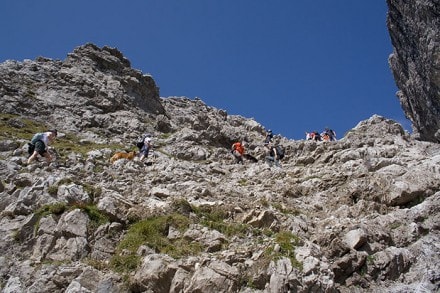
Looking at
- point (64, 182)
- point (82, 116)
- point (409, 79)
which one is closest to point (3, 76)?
point (82, 116)

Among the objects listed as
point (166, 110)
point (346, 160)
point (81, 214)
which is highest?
point (166, 110)

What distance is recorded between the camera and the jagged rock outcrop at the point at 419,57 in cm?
4038

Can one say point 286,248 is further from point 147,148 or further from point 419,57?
point 419,57

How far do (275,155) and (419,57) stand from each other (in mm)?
26734

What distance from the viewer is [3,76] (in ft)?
130

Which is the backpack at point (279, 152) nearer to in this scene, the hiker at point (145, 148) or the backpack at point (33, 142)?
the hiker at point (145, 148)

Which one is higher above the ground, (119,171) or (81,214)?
(119,171)

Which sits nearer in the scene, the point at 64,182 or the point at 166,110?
the point at 64,182

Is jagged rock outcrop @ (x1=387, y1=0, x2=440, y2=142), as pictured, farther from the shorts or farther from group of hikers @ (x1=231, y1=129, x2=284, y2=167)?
the shorts

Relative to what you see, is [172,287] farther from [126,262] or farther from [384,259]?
[384,259]

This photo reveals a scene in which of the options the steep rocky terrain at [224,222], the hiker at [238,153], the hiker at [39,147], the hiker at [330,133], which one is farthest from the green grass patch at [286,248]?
the hiker at [330,133]

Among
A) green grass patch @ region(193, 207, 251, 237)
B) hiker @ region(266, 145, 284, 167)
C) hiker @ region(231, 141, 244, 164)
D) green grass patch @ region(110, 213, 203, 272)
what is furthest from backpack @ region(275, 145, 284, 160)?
green grass patch @ region(110, 213, 203, 272)

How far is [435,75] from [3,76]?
42.6 metres

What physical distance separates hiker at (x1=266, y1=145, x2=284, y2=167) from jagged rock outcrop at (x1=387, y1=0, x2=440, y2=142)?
21849mm
